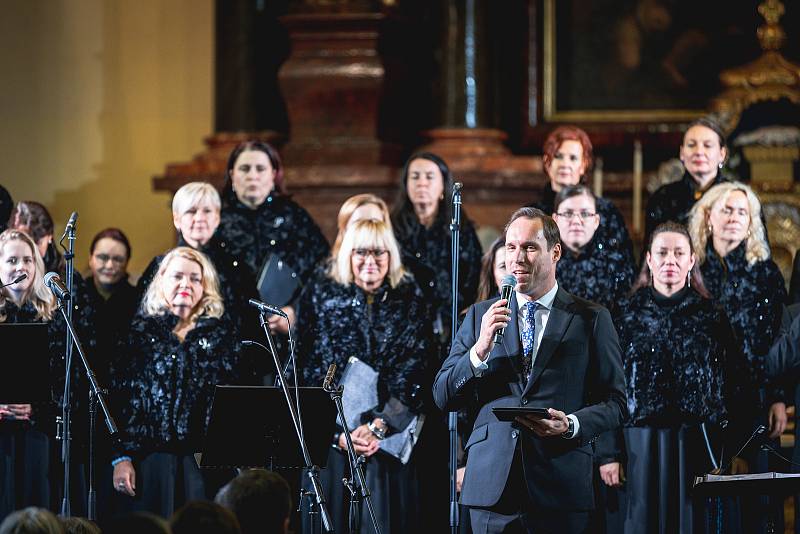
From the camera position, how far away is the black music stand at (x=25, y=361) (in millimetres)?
6082

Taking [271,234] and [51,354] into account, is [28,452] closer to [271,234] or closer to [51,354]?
[51,354]

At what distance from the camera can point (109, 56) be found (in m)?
10.2

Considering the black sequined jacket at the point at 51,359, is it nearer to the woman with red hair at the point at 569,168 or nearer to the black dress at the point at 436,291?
the black dress at the point at 436,291

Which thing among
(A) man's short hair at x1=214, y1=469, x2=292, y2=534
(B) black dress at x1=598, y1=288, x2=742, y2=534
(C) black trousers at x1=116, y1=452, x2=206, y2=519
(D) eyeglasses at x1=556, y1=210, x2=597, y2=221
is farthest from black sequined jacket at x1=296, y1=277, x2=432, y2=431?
(A) man's short hair at x1=214, y1=469, x2=292, y2=534

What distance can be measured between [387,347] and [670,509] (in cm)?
135

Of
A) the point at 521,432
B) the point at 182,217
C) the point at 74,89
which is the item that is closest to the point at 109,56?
Answer: the point at 74,89

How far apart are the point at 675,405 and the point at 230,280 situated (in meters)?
2.00

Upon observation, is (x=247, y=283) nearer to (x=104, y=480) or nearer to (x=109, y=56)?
(x=104, y=480)

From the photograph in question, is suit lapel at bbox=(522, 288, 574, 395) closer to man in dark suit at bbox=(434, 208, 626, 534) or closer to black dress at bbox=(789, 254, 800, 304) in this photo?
man in dark suit at bbox=(434, 208, 626, 534)

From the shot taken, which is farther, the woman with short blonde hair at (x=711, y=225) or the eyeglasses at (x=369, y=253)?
the woman with short blonde hair at (x=711, y=225)

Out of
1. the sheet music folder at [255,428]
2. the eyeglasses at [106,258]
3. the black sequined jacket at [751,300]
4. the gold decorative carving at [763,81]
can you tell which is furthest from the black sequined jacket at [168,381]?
the gold decorative carving at [763,81]

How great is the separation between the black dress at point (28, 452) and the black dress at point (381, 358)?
1105 millimetres

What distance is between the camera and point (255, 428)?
218 inches

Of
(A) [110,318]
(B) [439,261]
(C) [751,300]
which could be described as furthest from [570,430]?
(A) [110,318]
